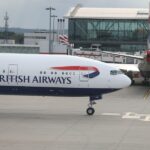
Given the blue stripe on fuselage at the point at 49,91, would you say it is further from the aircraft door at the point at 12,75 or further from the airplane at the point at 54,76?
the aircraft door at the point at 12,75

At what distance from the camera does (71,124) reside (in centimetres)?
2367

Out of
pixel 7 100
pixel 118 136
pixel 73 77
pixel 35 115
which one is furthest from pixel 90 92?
pixel 7 100

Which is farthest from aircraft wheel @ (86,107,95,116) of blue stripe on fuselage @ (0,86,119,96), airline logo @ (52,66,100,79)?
airline logo @ (52,66,100,79)

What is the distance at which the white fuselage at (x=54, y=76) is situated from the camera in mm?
25922

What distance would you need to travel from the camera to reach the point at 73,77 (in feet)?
85.6

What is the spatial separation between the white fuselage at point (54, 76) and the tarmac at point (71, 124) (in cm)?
124

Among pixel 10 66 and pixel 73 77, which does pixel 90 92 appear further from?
pixel 10 66

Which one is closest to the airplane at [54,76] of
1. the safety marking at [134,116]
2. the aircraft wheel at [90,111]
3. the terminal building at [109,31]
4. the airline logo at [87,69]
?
the airline logo at [87,69]

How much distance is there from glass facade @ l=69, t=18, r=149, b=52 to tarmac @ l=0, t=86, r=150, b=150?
89378mm

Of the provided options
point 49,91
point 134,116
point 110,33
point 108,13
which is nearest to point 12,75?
point 49,91

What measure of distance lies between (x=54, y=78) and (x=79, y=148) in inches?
338

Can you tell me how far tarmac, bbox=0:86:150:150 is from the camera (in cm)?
1850

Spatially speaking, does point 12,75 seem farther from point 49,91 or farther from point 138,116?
point 138,116

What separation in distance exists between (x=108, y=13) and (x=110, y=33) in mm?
6574
